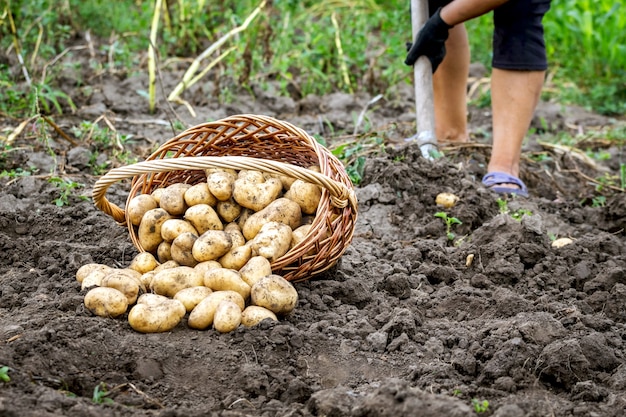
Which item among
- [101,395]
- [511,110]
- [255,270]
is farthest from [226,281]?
[511,110]

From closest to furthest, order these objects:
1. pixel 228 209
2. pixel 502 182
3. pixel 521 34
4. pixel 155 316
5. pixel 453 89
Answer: pixel 155 316
pixel 228 209
pixel 521 34
pixel 502 182
pixel 453 89

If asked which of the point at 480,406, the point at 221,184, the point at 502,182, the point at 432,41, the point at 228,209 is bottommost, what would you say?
the point at 502,182

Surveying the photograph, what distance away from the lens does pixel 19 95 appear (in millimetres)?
4648

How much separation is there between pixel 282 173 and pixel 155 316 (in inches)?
23.4

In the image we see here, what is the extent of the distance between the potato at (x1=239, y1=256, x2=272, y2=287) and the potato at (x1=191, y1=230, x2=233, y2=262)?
0.34 ft

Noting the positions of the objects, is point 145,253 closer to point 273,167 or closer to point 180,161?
point 180,161

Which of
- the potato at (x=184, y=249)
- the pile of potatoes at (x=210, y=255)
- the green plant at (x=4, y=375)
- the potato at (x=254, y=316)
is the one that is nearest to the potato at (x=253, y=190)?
the pile of potatoes at (x=210, y=255)

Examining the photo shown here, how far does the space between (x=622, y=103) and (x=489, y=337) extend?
447 cm

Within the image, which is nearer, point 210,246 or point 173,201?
point 210,246

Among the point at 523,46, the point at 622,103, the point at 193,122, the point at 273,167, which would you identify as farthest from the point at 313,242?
the point at 622,103

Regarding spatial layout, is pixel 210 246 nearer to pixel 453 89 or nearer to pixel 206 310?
pixel 206 310

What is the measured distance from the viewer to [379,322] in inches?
98.8

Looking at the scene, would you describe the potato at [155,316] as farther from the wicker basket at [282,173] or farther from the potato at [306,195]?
the potato at [306,195]

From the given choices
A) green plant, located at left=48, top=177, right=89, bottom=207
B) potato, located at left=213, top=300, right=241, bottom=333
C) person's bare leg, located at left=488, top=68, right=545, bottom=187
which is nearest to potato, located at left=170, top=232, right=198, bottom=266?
potato, located at left=213, top=300, right=241, bottom=333
